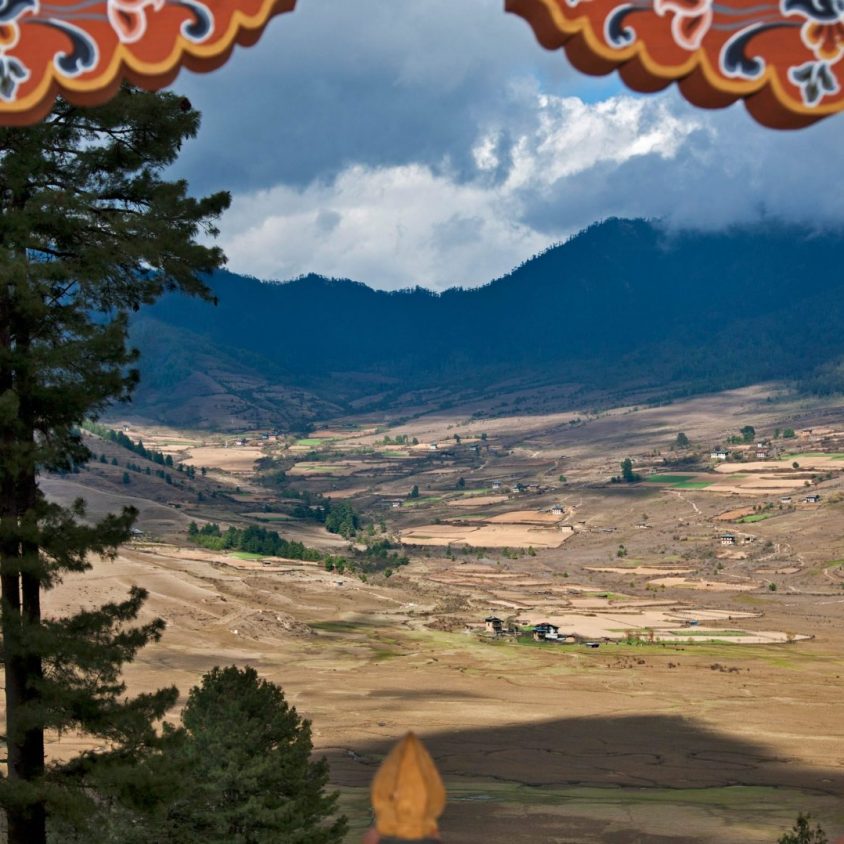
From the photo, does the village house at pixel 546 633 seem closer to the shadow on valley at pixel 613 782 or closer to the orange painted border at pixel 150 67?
the shadow on valley at pixel 613 782

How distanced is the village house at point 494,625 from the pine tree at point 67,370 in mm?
71000

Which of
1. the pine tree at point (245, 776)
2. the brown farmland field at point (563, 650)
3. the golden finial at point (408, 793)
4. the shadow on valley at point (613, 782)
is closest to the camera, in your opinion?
the golden finial at point (408, 793)

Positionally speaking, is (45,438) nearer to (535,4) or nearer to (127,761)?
(127,761)

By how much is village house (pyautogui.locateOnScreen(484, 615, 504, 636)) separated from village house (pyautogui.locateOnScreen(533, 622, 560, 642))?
265cm

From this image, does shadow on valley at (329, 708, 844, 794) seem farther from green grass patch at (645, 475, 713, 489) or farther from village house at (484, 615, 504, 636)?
green grass patch at (645, 475, 713, 489)

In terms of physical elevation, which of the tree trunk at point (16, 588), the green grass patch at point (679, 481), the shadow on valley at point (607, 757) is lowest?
the shadow on valley at point (607, 757)

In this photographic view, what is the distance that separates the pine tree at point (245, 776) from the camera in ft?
69.7

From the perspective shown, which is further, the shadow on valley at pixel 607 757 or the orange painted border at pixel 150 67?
the shadow on valley at pixel 607 757

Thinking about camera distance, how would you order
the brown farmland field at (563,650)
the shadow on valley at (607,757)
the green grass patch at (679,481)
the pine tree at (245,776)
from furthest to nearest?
the green grass patch at (679,481) < the shadow on valley at (607,757) < the brown farmland field at (563,650) < the pine tree at (245,776)

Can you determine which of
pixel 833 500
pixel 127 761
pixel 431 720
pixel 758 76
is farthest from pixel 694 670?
pixel 833 500

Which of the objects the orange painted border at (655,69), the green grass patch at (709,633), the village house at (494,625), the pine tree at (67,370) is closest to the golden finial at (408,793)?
the orange painted border at (655,69)

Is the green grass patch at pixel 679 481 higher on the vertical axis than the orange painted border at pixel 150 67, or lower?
higher

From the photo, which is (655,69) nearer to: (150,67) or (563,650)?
(150,67)

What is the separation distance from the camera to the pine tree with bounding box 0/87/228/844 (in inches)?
667
